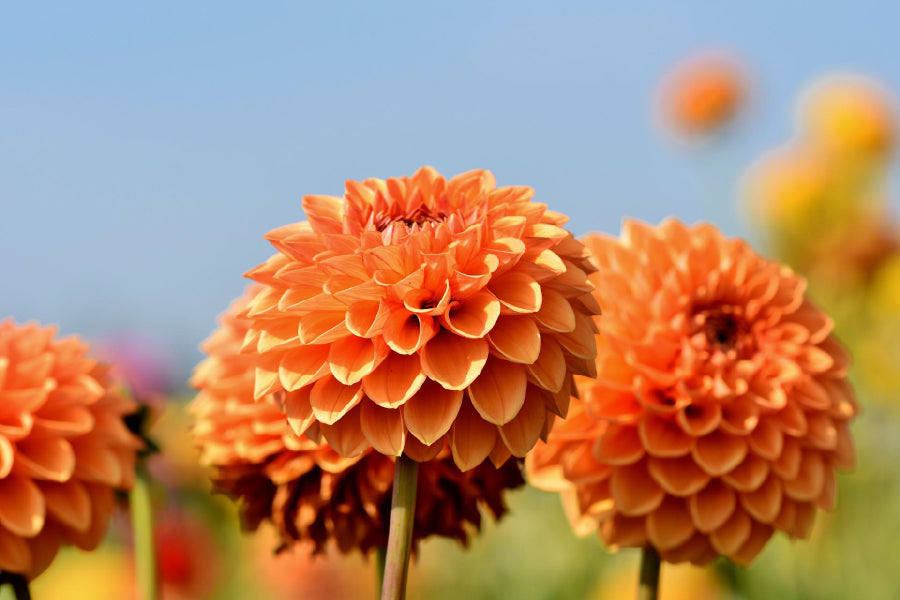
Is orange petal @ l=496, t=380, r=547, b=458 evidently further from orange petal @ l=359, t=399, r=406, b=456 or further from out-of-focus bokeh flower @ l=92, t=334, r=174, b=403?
out-of-focus bokeh flower @ l=92, t=334, r=174, b=403

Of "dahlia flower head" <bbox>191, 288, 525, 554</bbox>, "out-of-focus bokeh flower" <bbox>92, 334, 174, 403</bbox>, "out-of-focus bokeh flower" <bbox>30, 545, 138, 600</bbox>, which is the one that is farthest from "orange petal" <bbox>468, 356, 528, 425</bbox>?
"out-of-focus bokeh flower" <bbox>92, 334, 174, 403</bbox>

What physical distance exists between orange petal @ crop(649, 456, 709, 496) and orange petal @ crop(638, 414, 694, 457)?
0.03 meters

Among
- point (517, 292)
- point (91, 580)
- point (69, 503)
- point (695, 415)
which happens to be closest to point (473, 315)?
point (517, 292)

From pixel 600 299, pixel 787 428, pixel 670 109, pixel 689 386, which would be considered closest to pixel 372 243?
pixel 600 299

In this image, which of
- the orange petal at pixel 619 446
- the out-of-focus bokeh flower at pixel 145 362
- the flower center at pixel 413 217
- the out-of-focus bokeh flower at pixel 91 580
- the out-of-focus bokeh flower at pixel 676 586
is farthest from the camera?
the out-of-focus bokeh flower at pixel 145 362

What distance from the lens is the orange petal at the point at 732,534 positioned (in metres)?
1.43

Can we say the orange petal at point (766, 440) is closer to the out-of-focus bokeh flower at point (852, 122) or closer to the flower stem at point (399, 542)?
the flower stem at point (399, 542)

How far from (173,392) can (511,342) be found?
4397 millimetres

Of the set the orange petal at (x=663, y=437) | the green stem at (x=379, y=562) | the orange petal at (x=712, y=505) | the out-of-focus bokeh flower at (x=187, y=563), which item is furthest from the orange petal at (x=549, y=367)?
the out-of-focus bokeh flower at (x=187, y=563)

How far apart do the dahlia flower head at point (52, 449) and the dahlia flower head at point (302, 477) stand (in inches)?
5.3

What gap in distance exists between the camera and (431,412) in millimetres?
1045

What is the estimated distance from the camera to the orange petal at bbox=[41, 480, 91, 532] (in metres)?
1.32

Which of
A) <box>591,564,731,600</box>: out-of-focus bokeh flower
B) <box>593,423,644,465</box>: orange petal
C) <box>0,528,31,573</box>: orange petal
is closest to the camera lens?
<box>0,528,31,573</box>: orange petal

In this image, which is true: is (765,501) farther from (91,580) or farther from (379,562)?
(91,580)
